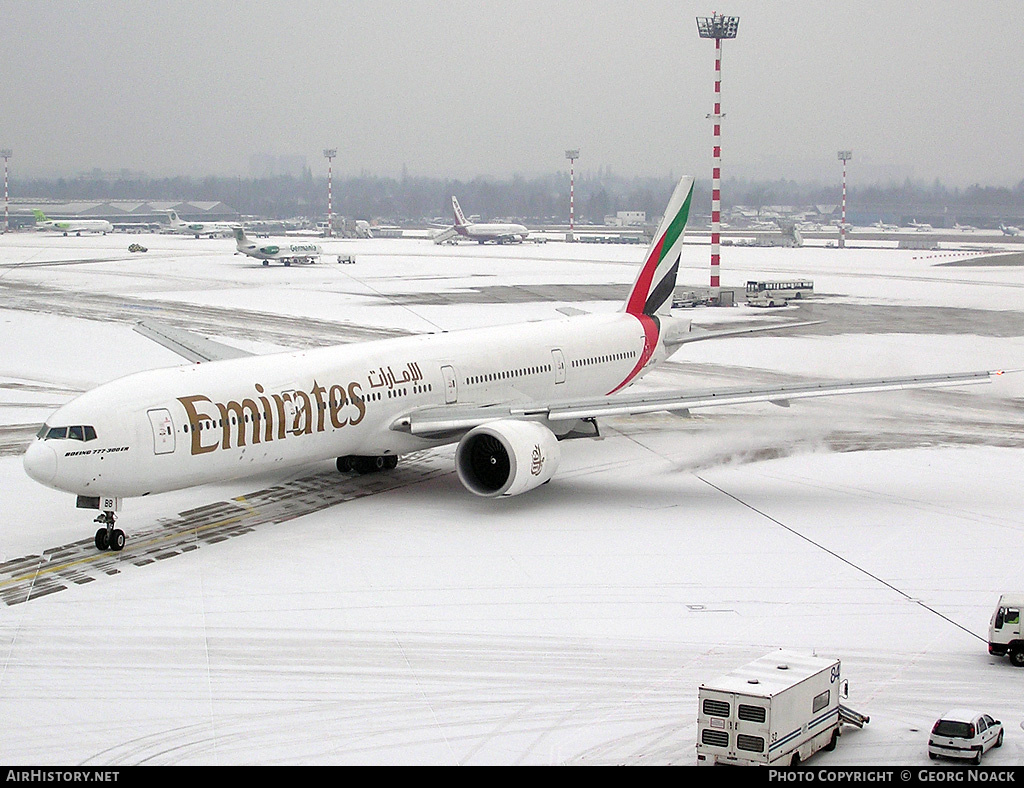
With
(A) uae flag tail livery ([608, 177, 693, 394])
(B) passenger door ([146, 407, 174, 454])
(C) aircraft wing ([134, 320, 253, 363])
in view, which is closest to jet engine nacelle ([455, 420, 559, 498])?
(B) passenger door ([146, 407, 174, 454])

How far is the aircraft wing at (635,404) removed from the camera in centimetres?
2766

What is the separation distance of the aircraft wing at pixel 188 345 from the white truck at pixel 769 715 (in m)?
21.8

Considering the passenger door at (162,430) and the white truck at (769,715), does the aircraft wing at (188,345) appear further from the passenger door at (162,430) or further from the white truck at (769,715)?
the white truck at (769,715)

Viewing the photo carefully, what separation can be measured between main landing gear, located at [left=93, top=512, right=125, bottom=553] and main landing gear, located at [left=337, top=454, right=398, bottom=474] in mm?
7484

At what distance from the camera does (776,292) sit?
76500 millimetres

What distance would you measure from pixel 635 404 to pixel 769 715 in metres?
14.8

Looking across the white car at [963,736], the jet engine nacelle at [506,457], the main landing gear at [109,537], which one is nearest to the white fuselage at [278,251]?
the jet engine nacelle at [506,457]

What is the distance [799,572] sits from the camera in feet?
72.8

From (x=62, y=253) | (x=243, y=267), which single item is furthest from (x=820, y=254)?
(x=62, y=253)

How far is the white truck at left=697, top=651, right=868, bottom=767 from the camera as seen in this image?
13391mm

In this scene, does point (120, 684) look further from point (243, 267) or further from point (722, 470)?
point (243, 267)

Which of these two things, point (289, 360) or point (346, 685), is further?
point (289, 360)
